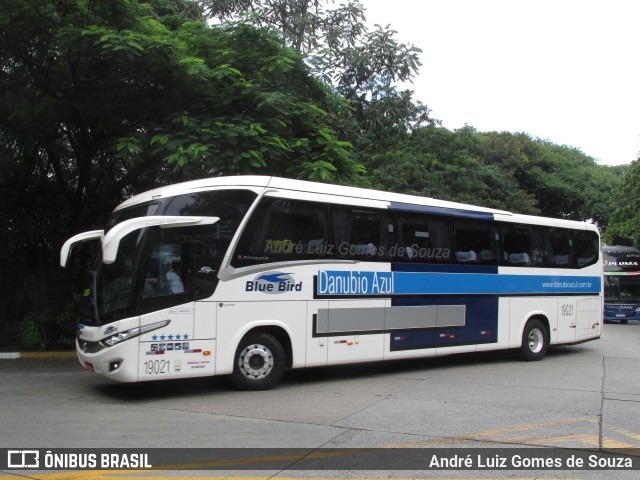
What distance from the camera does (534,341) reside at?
14.0 m

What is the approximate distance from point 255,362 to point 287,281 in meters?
1.39

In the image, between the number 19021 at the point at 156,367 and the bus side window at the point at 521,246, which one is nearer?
the number 19021 at the point at 156,367

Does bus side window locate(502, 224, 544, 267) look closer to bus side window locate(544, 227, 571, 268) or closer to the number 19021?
bus side window locate(544, 227, 571, 268)

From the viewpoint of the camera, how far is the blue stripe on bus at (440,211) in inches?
450

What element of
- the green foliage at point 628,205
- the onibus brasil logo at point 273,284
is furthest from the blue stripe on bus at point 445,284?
the green foliage at point 628,205

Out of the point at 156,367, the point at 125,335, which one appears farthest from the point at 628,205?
the point at 125,335

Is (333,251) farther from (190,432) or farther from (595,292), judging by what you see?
(595,292)

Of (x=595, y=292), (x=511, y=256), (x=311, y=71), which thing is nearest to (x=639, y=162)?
(x=595, y=292)

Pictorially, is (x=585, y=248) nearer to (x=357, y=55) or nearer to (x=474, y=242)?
(x=474, y=242)

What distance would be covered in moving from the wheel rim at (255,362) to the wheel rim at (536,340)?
7127 millimetres

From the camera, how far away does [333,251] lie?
10.4 metres

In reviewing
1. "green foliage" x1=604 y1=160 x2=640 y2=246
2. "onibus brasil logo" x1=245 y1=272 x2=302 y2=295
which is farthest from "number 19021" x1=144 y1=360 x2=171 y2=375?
"green foliage" x1=604 y1=160 x2=640 y2=246

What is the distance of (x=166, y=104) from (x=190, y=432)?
7808 mm

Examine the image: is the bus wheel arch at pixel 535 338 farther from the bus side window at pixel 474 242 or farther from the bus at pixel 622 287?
the bus at pixel 622 287
